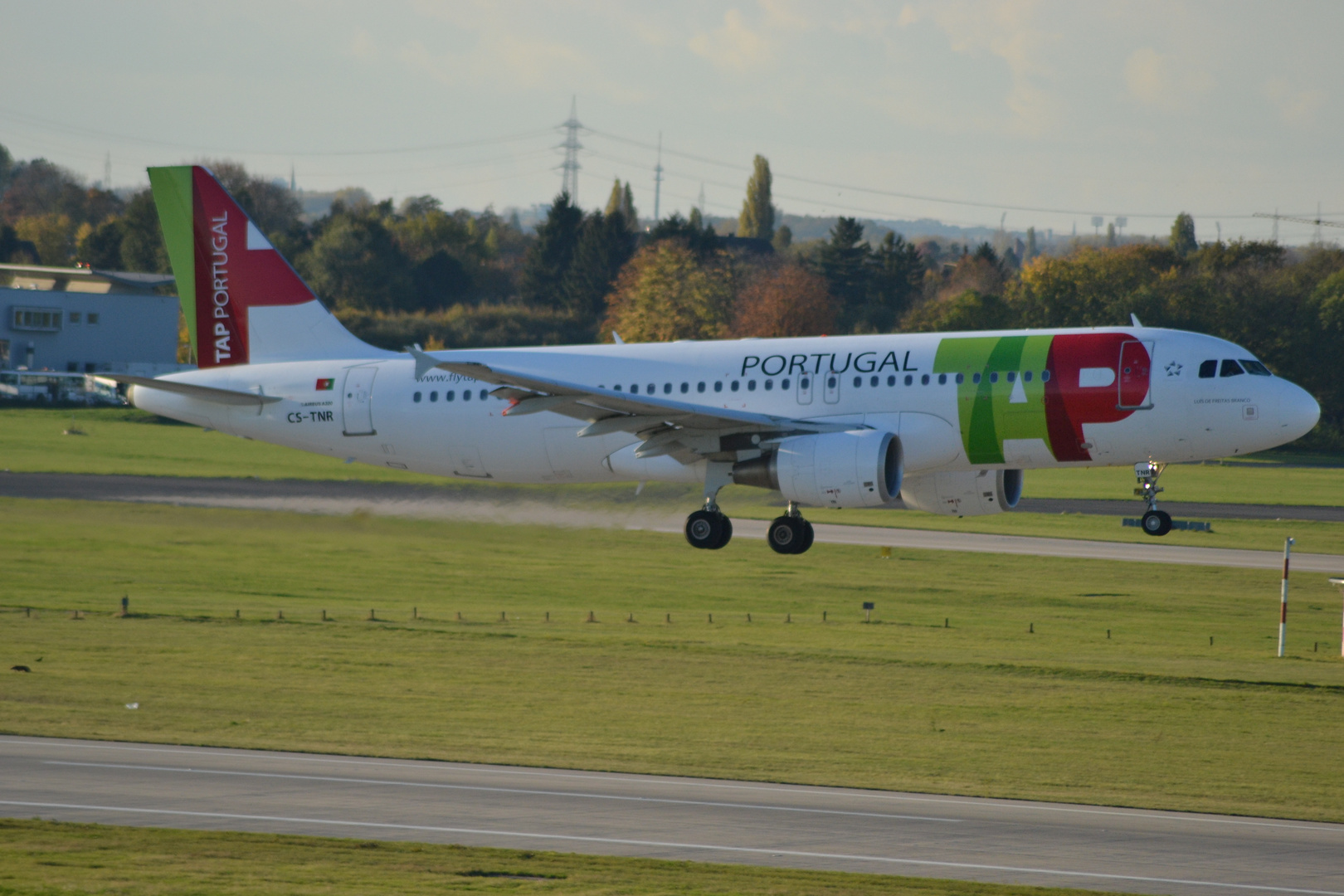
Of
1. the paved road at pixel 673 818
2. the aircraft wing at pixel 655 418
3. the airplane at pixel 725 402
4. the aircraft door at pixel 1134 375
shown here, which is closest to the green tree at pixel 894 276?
the paved road at pixel 673 818

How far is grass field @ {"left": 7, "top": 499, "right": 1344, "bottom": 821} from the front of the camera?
5759 centimetres

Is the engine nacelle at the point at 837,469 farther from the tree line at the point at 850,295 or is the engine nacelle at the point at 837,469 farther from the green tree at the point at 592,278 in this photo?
the green tree at the point at 592,278

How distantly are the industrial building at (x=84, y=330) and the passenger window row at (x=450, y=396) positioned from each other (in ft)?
357

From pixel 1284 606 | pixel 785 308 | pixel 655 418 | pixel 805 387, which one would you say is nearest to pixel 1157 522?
pixel 805 387

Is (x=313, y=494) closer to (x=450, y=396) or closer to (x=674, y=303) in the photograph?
(x=450, y=396)

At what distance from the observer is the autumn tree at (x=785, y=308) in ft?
520

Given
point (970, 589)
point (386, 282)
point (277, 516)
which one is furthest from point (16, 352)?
point (277, 516)

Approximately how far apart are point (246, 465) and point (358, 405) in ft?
211

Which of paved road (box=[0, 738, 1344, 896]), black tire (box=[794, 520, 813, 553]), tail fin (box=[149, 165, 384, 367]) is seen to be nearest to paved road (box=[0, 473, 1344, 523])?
tail fin (box=[149, 165, 384, 367])

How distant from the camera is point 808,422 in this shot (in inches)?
1658

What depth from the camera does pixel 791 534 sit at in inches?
1713

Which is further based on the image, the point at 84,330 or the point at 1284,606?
the point at 84,330

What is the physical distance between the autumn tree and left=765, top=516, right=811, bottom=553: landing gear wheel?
10883cm

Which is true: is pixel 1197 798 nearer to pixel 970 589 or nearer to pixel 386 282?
pixel 970 589
